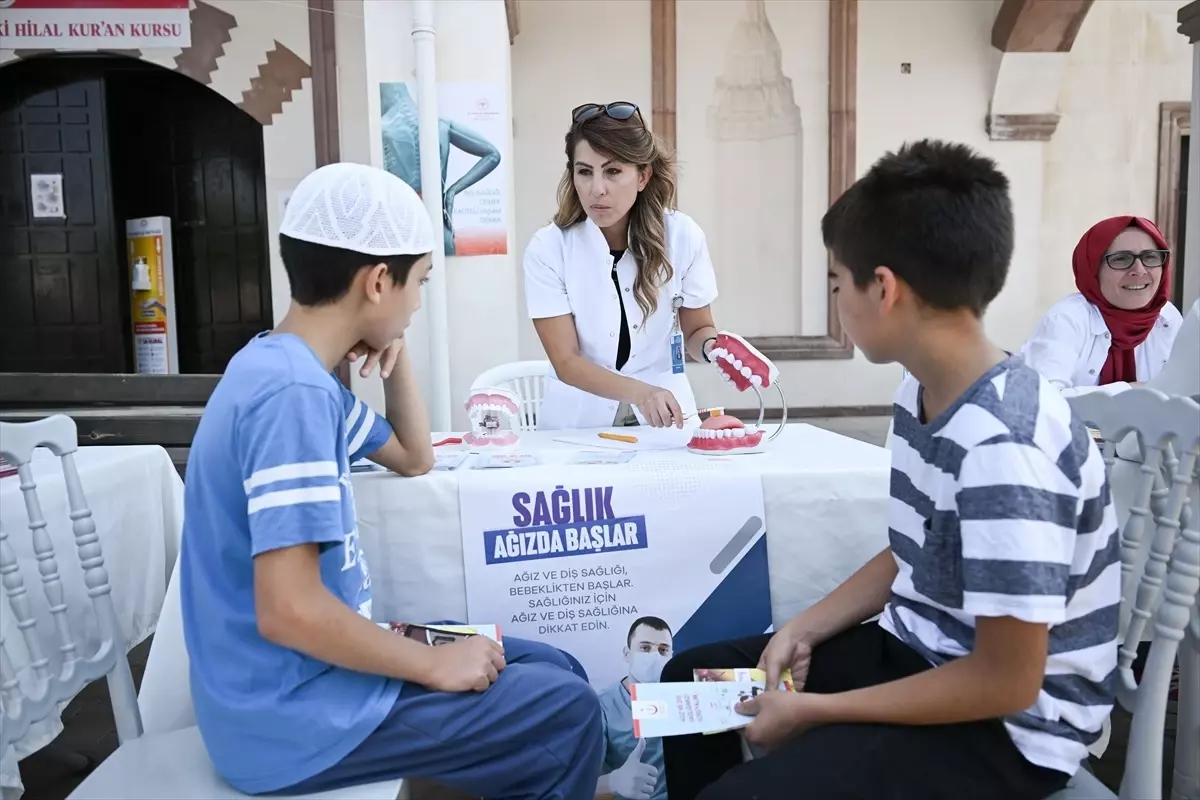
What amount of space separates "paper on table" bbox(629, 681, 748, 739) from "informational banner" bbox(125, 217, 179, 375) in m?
5.93

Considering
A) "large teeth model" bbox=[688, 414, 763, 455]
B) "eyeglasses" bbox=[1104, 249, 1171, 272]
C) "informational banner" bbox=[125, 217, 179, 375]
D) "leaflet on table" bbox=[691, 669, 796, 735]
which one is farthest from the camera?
"informational banner" bbox=[125, 217, 179, 375]

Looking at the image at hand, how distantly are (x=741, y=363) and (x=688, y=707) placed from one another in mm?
902

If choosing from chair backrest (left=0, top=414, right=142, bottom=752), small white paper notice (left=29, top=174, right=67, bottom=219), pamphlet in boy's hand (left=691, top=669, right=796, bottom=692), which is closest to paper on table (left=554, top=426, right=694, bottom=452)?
pamphlet in boy's hand (left=691, top=669, right=796, bottom=692)

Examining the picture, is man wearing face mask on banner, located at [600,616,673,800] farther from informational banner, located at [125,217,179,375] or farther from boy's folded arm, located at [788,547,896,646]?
informational banner, located at [125,217,179,375]

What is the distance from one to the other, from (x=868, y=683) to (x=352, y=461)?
101 cm

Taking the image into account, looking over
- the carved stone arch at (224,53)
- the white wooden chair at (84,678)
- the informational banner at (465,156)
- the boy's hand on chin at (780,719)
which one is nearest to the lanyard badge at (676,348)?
the boy's hand on chin at (780,719)

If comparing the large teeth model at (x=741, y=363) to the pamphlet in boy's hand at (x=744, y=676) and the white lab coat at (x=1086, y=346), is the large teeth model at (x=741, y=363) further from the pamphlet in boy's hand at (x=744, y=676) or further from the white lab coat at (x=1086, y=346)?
the white lab coat at (x=1086, y=346)

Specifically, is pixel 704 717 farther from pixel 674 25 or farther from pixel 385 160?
pixel 674 25

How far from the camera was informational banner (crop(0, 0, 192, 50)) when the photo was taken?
5.42 metres

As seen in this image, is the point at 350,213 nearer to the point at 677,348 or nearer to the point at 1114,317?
the point at 677,348

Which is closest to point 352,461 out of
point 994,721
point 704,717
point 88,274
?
point 704,717

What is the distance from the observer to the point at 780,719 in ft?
3.80

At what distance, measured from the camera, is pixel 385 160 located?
4.20 m

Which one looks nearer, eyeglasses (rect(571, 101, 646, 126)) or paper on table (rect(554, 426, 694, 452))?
paper on table (rect(554, 426, 694, 452))
